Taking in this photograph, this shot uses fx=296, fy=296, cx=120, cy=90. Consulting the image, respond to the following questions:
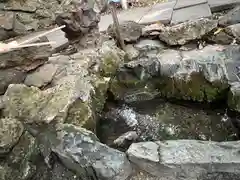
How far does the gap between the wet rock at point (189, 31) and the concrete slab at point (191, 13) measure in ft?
2.03

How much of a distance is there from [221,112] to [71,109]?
2.04 metres

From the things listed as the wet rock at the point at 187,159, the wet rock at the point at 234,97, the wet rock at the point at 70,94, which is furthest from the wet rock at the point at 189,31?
the wet rock at the point at 187,159

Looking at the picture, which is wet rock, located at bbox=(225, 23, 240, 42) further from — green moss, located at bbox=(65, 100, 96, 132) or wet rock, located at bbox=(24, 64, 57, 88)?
wet rock, located at bbox=(24, 64, 57, 88)

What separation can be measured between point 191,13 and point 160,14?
28.5 inches

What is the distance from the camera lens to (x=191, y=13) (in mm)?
5926

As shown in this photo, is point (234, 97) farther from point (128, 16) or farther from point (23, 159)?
point (128, 16)

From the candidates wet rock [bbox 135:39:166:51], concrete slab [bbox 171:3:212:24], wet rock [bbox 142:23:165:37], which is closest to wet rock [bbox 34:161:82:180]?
wet rock [bbox 135:39:166:51]

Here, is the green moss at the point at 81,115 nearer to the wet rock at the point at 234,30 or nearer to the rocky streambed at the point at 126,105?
the rocky streambed at the point at 126,105

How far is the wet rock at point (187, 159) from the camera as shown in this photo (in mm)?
2578

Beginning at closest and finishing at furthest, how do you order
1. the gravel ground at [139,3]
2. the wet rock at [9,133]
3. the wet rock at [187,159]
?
the wet rock at [187,159], the wet rock at [9,133], the gravel ground at [139,3]

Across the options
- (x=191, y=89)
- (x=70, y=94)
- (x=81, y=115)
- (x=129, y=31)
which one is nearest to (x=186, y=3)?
(x=129, y=31)

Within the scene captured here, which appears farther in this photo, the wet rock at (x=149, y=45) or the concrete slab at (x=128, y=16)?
the concrete slab at (x=128, y=16)

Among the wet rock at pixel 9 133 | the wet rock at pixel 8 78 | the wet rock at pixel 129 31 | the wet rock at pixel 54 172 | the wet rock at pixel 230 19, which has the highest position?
the wet rock at pixel 8 78

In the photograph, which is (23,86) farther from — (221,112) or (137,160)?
(221,112)
